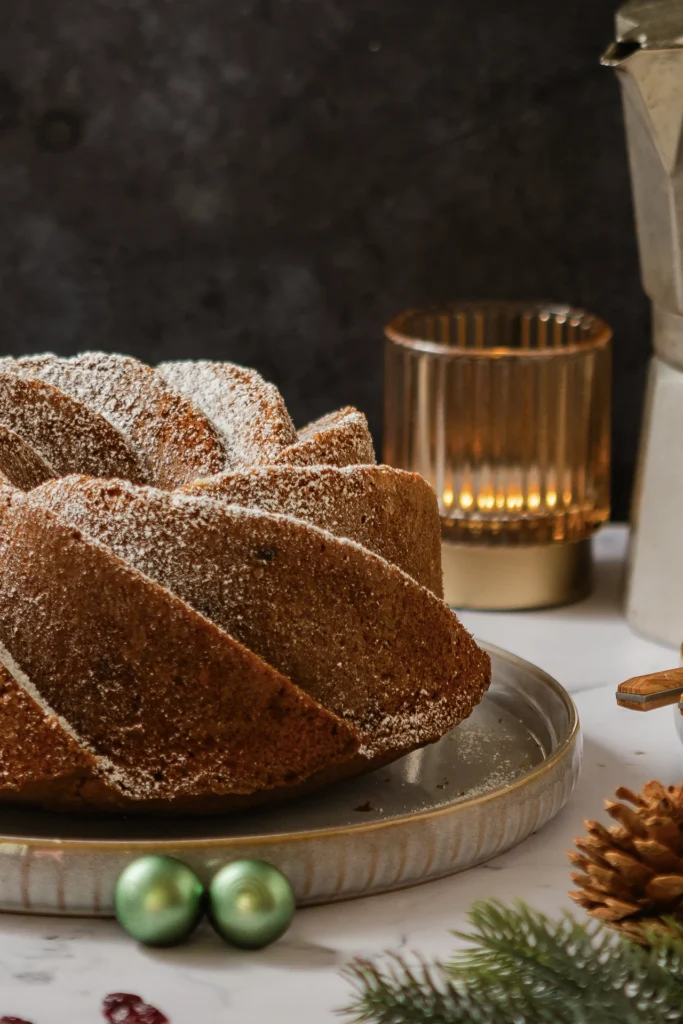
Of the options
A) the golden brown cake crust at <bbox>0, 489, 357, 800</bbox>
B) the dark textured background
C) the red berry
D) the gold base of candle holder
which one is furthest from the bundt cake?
the dark textured background

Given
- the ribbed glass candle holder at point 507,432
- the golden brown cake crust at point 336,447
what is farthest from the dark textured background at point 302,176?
the golden brown cake crust at point 336,447

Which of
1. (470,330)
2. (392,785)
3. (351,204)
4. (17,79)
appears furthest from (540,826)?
(17,79)

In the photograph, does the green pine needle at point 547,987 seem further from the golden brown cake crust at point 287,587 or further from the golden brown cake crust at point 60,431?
the golden brown cake crust at point 60,431

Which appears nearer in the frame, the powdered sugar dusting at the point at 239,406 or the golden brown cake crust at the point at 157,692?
the golden brown cake crust at the point at 157,692

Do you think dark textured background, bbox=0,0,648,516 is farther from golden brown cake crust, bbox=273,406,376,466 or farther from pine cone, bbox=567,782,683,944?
pine cone, bbox=567,782,683,944

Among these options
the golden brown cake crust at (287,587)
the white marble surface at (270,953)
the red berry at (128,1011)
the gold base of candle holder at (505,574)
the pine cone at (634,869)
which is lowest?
the gold base of candle holder at (505,574)
